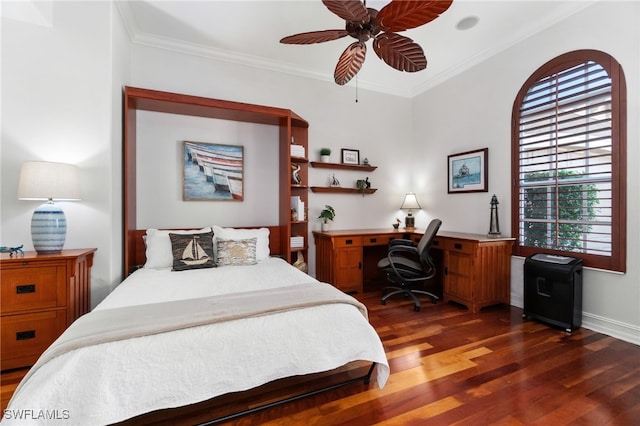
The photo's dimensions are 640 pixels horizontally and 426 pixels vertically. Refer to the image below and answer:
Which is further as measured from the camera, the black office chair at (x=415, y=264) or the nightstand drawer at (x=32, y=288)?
the black office chair at (x=415, y=264)

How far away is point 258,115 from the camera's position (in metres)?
3.42

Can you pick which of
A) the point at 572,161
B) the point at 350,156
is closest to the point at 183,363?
the point at 350,156

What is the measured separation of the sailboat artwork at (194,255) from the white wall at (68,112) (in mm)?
607

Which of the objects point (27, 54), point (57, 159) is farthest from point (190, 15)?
point (57, 159)

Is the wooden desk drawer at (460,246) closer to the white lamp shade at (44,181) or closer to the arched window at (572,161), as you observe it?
the arched window at (572,161)

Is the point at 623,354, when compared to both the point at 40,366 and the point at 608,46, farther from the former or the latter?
the point at 40,366

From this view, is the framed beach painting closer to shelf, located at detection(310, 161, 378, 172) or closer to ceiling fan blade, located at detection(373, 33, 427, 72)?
shelf, located at detection(310, 161, 378, 172)

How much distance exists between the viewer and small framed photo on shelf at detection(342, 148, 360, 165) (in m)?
4.34

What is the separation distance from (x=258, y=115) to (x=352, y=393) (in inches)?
118

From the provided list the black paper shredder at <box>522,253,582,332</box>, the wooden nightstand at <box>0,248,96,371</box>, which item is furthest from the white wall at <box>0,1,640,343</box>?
the wooden nightstand at <box>0,248,96,371</box>

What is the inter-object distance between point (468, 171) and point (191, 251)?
3659mm

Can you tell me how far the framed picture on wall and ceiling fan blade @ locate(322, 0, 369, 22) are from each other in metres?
2.20

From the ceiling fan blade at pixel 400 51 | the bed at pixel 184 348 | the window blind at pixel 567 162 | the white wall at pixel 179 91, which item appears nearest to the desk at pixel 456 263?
the white wall at pixel 179 91

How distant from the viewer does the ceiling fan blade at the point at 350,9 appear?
1770mm
